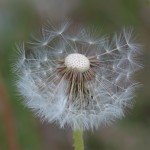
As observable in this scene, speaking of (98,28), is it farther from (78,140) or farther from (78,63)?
(78,140)

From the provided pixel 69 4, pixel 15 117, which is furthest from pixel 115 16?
pixel 15 117

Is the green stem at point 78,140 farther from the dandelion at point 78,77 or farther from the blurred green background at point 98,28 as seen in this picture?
the blurred green background at point 98,28

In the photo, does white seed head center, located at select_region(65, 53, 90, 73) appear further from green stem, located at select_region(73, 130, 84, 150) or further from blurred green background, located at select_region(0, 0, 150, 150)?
blurred green background, located at select_region(0, 0, 150, 150)

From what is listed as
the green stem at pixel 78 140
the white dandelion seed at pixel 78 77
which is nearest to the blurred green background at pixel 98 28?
the white dandelion seed at pixel 78 77

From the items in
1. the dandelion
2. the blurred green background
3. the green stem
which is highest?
the blurred green background

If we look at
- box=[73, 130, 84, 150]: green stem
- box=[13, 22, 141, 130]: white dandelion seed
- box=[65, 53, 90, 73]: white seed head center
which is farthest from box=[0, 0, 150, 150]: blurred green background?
box=[73, 130, 84, 150]: green stem

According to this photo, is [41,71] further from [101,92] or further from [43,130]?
[43,130]

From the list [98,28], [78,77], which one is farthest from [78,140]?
[98,28]
